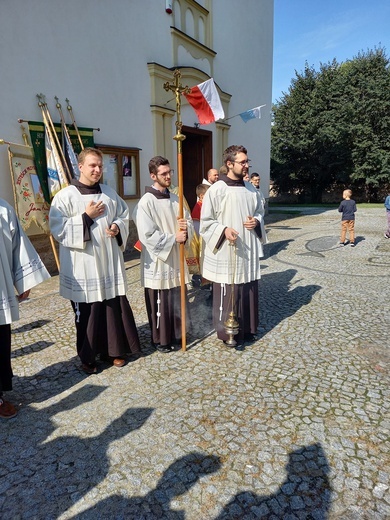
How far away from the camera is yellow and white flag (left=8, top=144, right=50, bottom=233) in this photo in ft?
20.4

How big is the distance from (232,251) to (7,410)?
2.51 metres

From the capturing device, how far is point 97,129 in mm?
7555

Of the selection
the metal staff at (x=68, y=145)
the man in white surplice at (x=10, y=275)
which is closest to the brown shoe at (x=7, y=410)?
the man in white surplice at (x=10, y=275)

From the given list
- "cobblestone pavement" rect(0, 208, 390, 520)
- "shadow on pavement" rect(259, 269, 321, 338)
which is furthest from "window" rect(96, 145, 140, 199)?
"cobblestone pavement" rect(0, 208, 390, 520)

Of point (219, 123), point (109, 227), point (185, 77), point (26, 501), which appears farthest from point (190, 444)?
point (219, 123)

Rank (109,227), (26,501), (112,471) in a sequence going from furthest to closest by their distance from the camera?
(109,227) < (112,471) < (26,501)

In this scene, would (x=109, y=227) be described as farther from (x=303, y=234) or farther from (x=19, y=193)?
(x=303, y=234)

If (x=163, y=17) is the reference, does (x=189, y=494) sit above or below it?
below

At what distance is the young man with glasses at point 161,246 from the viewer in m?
3.75

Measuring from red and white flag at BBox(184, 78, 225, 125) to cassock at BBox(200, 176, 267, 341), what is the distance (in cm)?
85

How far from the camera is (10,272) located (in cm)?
295

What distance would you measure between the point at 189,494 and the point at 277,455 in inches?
25.5

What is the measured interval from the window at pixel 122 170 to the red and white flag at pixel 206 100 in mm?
4176

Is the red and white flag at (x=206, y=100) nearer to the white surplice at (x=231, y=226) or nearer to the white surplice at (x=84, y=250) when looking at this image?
the white surplice at (x=231, y=226)
